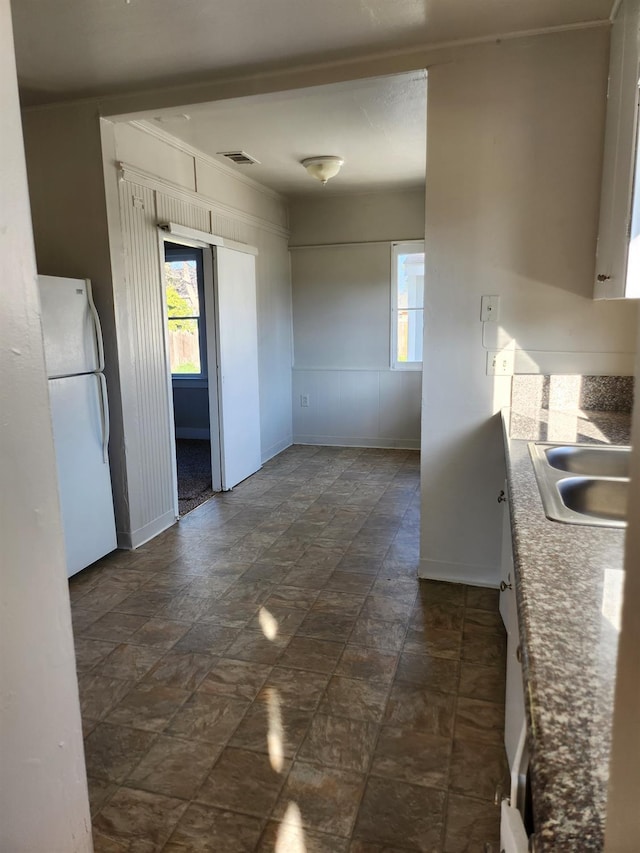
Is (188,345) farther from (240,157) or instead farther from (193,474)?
(240,157)

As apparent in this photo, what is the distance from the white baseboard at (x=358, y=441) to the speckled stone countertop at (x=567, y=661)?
4400 mm

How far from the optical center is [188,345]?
6.55 meters

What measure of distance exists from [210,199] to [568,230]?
276 cm

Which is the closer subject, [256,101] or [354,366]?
[256,101]

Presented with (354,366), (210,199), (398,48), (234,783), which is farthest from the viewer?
(354,366)

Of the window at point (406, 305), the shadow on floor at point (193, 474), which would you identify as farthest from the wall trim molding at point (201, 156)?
the shadow on floor at point (193, 474)

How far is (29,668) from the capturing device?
2.53 feet

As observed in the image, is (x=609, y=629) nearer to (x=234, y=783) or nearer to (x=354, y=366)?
(x=234, y=783)

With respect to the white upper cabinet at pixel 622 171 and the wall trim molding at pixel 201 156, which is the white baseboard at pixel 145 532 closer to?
the wall trim molding at pixel 201 156

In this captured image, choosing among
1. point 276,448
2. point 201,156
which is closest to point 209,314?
point 201,156

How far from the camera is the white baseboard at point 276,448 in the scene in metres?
5.59

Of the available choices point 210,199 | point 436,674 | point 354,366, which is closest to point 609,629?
point 436,674

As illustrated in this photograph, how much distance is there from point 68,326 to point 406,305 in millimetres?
3670

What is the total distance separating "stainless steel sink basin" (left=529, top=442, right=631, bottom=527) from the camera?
4.63ft
